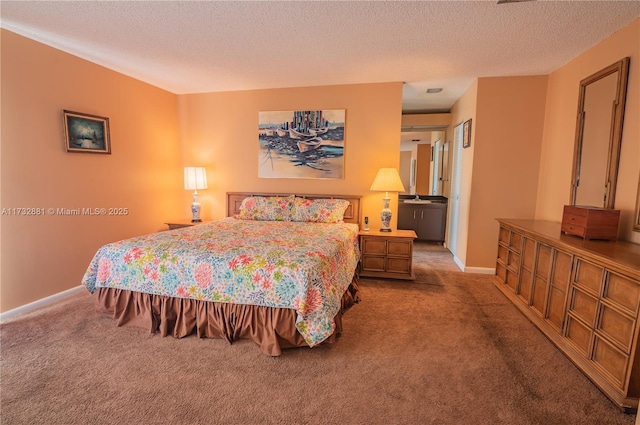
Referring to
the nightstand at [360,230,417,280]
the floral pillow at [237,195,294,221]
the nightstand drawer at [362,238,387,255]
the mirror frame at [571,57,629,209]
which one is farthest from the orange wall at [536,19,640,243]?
the floral pillow at [237,195,294,221]

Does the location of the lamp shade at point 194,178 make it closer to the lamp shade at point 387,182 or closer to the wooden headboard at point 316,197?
the wooden headboard at point 316,197

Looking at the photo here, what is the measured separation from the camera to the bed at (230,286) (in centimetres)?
220

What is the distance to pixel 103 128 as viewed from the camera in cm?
354

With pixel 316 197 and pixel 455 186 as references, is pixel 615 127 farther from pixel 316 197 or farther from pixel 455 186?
pixel 316 197

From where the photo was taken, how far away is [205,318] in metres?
2.41

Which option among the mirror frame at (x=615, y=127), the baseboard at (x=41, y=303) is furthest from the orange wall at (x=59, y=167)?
the mirror frame at (x=615, y=127)

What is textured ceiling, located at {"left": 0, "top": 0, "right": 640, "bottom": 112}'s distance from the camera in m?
2.34

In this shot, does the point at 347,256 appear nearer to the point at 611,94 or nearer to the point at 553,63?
the point at 611,94

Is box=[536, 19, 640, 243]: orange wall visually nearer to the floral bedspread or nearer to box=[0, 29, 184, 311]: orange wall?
the floral bedspread

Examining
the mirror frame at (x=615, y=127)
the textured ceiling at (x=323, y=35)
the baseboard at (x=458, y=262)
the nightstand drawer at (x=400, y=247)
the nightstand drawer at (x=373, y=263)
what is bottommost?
the baseboard at (x=458, y=262)

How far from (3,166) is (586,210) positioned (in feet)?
15.9

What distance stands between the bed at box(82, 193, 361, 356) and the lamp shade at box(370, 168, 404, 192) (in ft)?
3.92

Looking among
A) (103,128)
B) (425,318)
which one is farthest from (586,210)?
(103,128)

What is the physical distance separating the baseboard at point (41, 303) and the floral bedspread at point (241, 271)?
799 millimetres
